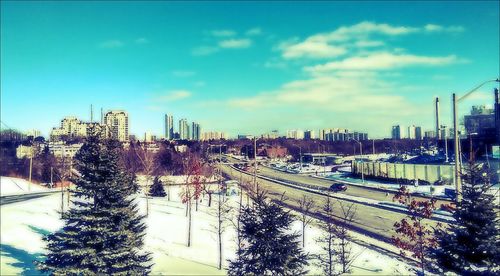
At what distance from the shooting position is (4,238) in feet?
62.5

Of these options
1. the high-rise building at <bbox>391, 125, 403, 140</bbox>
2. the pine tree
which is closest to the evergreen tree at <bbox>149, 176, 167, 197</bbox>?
the pine tree

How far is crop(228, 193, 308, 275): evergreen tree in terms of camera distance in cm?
1164

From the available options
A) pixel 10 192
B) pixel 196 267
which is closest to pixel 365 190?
pixel 196 267

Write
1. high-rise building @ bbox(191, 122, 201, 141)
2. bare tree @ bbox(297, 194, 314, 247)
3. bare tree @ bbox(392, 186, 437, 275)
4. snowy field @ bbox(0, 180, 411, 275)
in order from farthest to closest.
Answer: high-rise building @ bbox(191, 122, 201, 141), bare tree @ bbox(297, 194, 314, 247), snowy field @ bbox(0, 180, 411, 275), bare tree @ bbox(392, 186, 437, 275)

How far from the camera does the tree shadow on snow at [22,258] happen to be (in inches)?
631

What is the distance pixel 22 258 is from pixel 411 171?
39528mm

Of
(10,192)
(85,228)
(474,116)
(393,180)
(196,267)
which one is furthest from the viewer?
(474,116)

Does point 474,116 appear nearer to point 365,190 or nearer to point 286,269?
point 365,190

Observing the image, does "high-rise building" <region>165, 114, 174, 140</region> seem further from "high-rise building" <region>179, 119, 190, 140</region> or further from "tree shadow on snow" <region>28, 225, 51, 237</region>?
"tree shadow on snow" <region>28, 225, 51, 237</region>

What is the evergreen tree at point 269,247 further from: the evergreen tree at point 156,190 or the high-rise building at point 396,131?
the high-rise building at point 396,131

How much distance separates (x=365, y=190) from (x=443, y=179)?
9.44 m

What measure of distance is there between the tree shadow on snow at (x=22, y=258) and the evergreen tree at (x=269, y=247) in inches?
393

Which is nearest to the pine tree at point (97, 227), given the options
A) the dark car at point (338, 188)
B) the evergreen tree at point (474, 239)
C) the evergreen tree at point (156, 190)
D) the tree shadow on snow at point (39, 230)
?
the tree shadow on snow at point (39, 230)

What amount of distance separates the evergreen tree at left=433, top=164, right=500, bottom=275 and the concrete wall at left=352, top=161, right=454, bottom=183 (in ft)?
109
